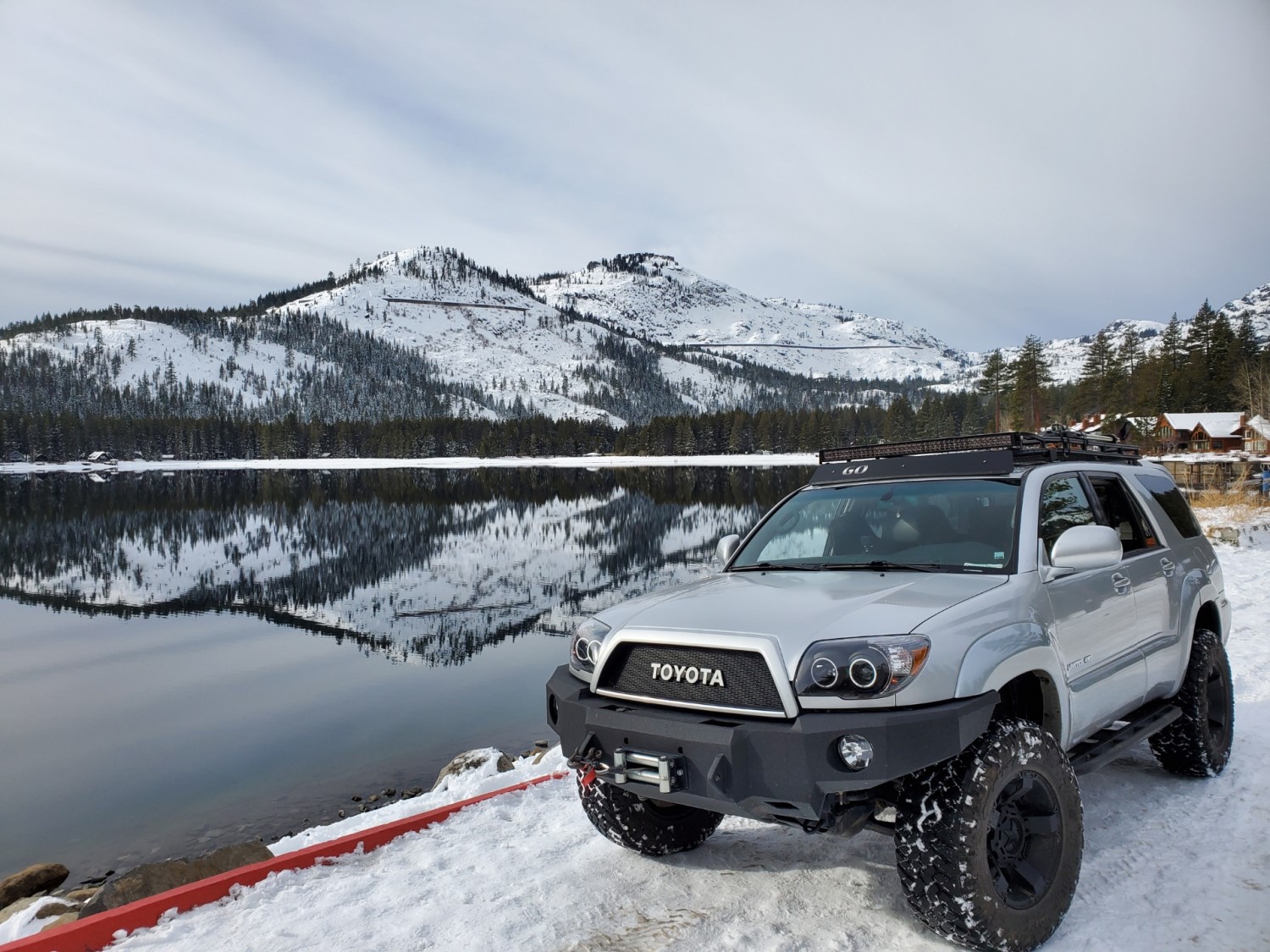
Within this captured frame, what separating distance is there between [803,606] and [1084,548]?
1.38m

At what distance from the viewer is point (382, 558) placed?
1135 inches

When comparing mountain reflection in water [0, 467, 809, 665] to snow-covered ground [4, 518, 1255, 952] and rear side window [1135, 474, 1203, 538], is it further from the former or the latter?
rear side window [1135, 474, 1203, 538]

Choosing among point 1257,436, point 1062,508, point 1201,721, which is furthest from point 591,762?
point 1257,436

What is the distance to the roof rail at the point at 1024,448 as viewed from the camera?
15.3ft

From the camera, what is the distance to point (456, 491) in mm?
65750

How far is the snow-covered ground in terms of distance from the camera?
3572 millimetres

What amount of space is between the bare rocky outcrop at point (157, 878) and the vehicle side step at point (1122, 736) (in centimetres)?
444

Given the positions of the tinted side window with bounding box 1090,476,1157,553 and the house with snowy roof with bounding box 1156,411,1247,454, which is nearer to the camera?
the tinted side window with bounding box 1090,476,1157,553

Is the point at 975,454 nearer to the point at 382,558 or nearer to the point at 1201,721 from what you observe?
the point at 1201,721

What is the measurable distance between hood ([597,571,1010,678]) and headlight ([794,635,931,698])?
0.05 m

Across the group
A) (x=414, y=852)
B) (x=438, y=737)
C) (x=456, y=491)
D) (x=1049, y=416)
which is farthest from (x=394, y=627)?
(x=1049, y=416)

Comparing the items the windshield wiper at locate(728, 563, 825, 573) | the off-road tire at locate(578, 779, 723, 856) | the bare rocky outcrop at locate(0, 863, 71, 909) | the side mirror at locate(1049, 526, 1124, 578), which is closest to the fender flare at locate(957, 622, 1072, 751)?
the side mirror at locate(1049, 526, 1124, 578)

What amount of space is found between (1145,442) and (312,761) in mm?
75379

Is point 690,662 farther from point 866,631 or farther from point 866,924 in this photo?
point 866,924
